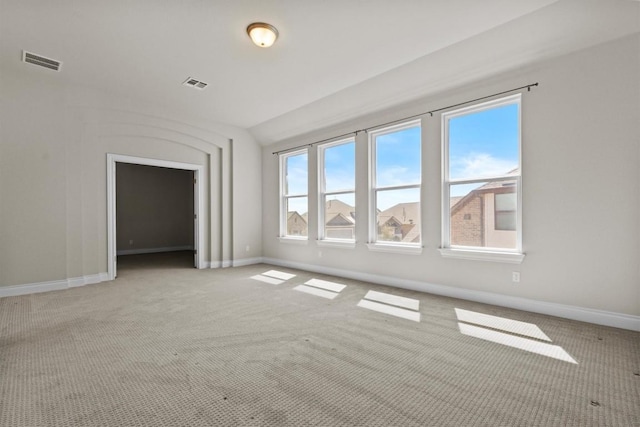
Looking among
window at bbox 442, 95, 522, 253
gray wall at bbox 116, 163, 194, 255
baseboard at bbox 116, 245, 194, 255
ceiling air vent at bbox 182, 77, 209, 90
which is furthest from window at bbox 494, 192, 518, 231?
baseboard at bbox 116, 245, 194, 255

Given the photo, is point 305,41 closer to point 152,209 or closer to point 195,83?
point 195,83

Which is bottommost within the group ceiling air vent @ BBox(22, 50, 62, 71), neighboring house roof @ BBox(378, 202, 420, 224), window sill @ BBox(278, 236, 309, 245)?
window sill @ BBox(278, 236, 309, 245)

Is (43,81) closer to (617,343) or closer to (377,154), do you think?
(377,154)

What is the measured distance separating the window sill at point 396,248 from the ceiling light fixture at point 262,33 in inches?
122

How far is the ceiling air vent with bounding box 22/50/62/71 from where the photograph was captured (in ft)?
11.7

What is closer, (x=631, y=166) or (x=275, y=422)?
(x=275, y=422)

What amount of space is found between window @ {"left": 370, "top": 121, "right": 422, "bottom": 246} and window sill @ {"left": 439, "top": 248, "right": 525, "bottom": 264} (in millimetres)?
485

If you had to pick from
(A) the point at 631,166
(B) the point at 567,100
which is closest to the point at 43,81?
(B) the point at 567,100

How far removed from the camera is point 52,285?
14.0ft

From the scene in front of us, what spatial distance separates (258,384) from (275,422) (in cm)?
39

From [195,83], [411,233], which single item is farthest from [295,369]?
[195,83]

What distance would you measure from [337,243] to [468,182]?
2344mm

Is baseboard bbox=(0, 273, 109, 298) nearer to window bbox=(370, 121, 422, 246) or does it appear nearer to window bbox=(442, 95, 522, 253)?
window bbox=(370, 121, 422, 246)

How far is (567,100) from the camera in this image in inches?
121
